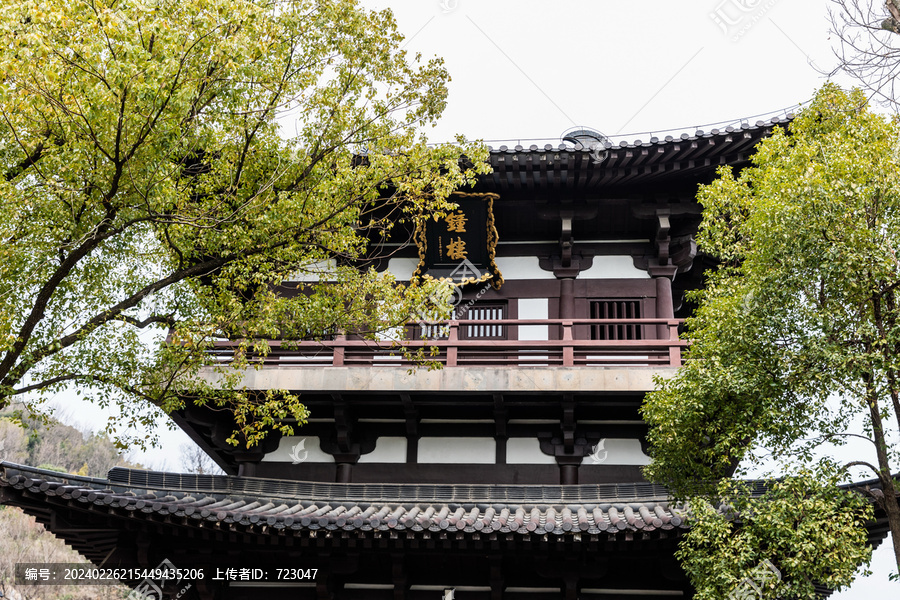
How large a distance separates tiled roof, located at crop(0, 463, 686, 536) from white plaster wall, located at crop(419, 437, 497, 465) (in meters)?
0.84

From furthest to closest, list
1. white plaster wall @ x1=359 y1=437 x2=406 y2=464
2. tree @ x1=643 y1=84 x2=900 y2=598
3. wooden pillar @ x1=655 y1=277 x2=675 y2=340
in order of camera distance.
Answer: wooden pillar @ x1=655 y1=277 x2=675 y2=340, white plaster wall @ x1=359 y1=437 x2=406 y2=464, tree @ x1=643 y1=84 x2=900 y2=598

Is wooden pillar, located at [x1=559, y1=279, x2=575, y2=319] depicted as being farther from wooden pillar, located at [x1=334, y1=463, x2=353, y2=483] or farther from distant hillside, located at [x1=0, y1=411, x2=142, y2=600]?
distant hillside, located at [x1=0, y1=411, x2=142, y2=600]

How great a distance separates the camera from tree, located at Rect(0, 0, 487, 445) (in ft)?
23.7

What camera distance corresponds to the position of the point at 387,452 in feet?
41.2

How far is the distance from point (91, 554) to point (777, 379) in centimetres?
971

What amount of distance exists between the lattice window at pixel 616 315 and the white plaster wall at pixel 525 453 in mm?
2399

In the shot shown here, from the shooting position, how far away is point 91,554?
35.7 ft

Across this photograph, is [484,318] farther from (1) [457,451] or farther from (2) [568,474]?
(2) [568,474]

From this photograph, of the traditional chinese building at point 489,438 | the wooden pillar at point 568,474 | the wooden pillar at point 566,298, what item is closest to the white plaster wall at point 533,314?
the traditional chinese building at point 489,438

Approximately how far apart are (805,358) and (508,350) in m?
6.10

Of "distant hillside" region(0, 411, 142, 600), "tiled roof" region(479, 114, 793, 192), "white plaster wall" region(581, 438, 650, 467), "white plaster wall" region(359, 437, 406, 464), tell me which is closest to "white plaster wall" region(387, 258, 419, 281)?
"tiled roof" region(479, 114, 793, 192)

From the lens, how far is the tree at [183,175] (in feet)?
23.7

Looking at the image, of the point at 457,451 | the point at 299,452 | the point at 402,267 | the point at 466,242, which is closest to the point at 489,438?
the point at 457,451

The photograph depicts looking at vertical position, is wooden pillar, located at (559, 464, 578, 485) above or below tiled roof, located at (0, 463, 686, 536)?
above
